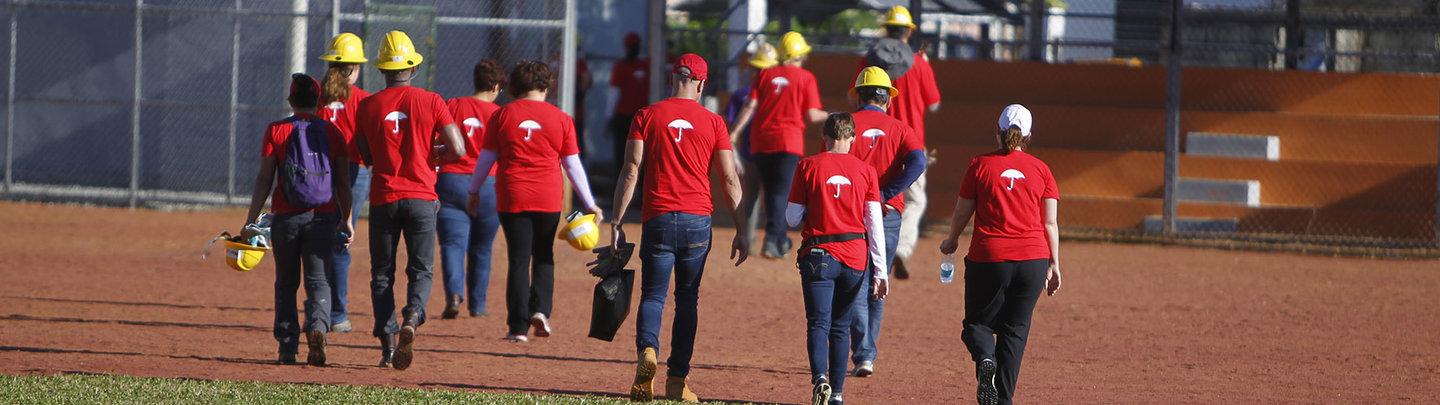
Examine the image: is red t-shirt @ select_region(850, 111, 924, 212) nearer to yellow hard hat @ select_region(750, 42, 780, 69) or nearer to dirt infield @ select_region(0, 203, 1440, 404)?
dirt infield @ select_region(0, 203, 1440, 404)

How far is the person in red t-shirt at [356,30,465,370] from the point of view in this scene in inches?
258

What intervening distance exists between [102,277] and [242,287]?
121cm

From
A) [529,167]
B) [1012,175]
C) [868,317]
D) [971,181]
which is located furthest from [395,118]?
[1012,175]

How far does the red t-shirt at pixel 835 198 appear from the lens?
5.64 meters

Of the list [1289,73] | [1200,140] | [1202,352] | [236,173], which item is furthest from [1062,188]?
[236,173]

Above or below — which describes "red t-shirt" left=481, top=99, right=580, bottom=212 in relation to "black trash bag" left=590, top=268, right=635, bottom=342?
above

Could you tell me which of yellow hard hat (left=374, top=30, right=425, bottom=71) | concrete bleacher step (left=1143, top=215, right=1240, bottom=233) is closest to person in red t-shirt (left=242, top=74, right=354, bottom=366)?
yellow hard hat (left=374, top=30, right=425, bottom=71)

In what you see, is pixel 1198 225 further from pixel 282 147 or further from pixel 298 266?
pixel 282 147

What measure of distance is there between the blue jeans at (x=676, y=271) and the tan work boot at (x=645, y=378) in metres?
0.10

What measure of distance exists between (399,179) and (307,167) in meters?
0.44

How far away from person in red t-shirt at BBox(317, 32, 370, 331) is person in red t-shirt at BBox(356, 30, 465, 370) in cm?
18

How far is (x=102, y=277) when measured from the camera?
393 inches

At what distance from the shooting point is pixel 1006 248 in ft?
18.1

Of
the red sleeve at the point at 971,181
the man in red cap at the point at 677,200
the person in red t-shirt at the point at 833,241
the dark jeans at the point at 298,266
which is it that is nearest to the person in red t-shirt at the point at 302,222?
the dark jeans at the point at 298,266
